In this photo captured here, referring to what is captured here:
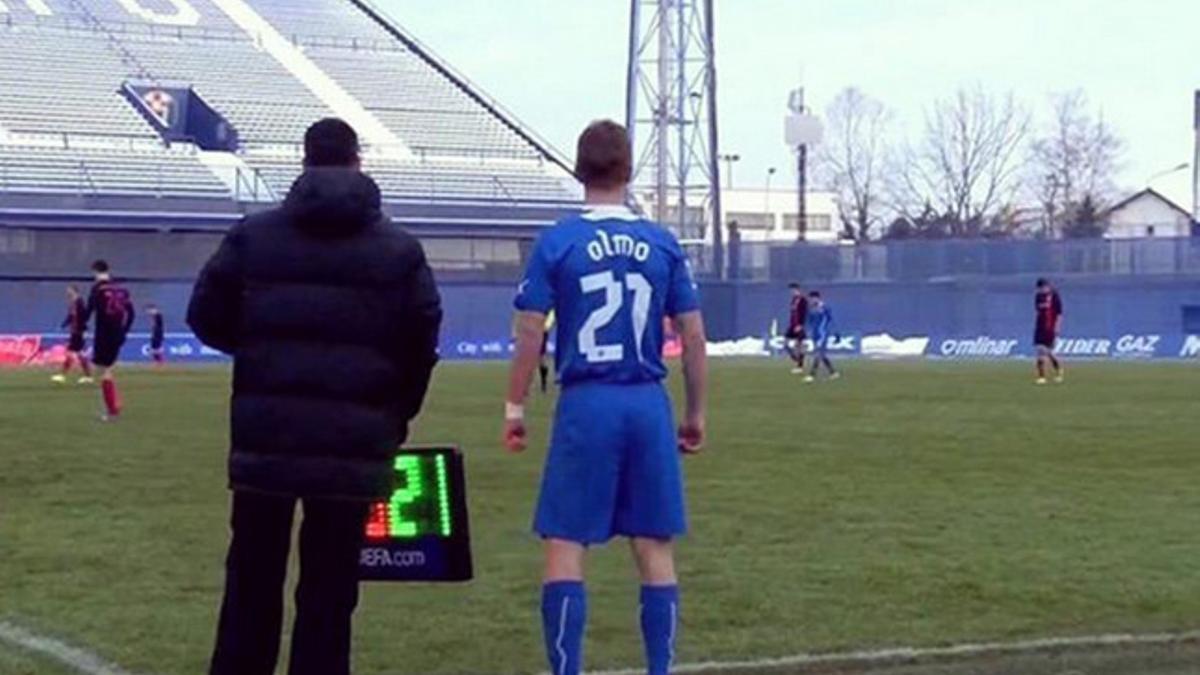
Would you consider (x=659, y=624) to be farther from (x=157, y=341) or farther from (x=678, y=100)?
(x=678, y=100)

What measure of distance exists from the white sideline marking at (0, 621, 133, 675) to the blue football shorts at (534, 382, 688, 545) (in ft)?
6.51

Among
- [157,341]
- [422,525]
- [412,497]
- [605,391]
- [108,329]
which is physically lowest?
[157,341]

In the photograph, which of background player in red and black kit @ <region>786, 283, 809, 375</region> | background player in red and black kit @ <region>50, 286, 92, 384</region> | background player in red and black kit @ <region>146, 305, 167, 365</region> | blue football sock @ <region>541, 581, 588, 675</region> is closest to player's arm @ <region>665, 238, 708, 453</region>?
blue football sock @ <region>541, 581, 588, 675</region>

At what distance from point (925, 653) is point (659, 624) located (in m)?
1.69

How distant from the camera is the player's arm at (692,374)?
27.2 ft

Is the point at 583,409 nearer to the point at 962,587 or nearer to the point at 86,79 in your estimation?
the point at 962,587

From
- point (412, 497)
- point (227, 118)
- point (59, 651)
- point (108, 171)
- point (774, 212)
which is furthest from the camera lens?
point (774, 212)

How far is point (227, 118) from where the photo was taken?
76.7 m

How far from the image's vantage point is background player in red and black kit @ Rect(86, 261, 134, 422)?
27.4m

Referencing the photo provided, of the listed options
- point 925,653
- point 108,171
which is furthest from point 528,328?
point 108,171

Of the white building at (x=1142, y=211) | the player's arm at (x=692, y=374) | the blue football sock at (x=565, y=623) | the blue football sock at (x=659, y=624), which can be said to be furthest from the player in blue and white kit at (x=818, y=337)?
the white building at (x=1142, y=211)

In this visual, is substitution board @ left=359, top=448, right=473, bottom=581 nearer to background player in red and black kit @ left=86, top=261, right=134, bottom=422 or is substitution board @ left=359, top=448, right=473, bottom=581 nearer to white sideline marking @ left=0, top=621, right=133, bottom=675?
white sideline marking @ left=0, top=621, right=133, bottom=675

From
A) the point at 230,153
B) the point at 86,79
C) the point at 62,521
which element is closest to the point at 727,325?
the point at 230,153

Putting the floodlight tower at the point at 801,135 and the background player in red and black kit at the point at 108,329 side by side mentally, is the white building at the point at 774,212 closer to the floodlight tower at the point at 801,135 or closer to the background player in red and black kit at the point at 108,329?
the floodlight tower at the point at 801,135
